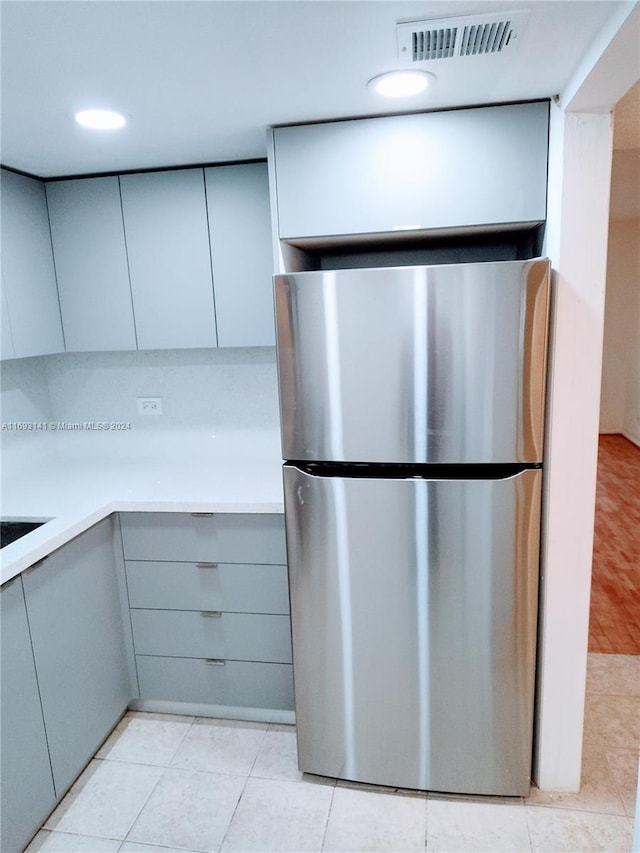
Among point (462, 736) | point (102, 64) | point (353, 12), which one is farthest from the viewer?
point (462, 736)

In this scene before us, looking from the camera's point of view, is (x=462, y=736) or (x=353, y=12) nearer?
(x=353, y=12)

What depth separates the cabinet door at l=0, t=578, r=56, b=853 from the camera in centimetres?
152

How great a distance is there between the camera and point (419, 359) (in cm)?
150

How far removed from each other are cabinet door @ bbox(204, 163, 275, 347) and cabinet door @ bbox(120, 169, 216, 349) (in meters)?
0.04

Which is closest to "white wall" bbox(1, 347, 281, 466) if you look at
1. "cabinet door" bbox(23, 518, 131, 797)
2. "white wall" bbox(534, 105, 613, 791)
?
"cabinet door" bbox(23, 518, 131, 797)

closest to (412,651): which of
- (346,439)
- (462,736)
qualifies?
(462,736)

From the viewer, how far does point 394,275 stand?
1.48m

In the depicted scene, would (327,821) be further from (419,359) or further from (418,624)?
(419,359)

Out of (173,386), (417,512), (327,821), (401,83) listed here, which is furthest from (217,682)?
(401,83)

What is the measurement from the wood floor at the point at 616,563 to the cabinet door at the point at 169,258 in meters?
2.35

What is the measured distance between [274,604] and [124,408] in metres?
1.18

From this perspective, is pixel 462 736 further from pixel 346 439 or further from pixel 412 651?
pixel 346 439

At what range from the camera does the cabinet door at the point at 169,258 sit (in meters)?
2.07

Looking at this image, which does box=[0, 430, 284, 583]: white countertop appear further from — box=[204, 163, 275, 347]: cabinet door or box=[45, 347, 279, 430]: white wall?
box=[204, 163, 275, 347]: cabinet door
